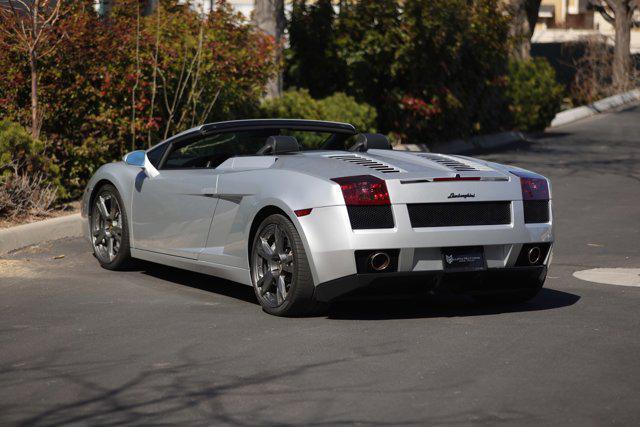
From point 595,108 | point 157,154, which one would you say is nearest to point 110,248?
point 157,154

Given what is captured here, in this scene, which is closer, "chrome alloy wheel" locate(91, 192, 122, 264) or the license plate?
the license plate

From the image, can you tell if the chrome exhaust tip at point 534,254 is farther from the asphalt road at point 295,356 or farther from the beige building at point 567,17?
the beige building at point 567,17

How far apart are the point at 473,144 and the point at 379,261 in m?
17.6

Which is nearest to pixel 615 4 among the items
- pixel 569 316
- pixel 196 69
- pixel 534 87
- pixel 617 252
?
pixel 534 87

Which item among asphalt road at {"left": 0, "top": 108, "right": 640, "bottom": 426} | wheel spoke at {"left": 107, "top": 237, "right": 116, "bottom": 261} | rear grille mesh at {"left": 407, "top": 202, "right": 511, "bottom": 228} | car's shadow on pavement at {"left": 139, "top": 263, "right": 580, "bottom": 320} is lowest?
car's shadow on pavement at {"left": 139, "top": 263, "right": 580, "bottom": 320}

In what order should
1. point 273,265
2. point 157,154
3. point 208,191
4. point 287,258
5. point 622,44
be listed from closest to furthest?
point 287,258, point 273,265, point 208,191, point 157,154, point 622,44

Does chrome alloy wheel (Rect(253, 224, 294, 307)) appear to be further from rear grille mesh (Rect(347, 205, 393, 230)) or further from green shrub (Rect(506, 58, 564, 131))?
green shrub (Rect(506, 58, 564, 131))

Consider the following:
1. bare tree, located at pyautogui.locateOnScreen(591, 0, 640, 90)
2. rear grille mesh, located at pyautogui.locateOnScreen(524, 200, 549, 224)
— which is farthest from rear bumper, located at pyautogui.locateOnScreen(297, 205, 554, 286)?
bare tree, located at pyautogui.locateOnScreen(591, 0, 640, 90)

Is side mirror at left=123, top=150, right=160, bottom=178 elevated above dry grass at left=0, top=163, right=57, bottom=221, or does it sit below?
above

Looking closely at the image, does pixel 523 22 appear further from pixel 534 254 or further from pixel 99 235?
pixel 534 254

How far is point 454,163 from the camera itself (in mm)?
8328

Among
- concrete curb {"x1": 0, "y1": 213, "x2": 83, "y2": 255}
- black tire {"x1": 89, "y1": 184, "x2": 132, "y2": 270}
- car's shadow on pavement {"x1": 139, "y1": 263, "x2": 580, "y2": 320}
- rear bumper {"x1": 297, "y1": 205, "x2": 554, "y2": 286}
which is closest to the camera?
rear bumper {"x1": 297, "y1": 205, "x2": 554, "y2": 286}

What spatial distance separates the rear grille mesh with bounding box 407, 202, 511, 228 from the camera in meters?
7.61

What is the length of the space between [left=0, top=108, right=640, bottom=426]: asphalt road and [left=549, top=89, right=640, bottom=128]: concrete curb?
23335 millimetres
